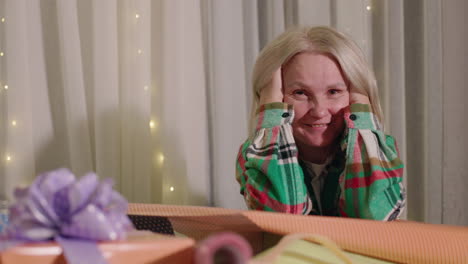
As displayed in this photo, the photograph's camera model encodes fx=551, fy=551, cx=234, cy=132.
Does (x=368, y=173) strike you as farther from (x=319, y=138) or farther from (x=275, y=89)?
(x=275, y=89)

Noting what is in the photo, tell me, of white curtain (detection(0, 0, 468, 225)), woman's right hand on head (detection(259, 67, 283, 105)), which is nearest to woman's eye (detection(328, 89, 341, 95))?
woman's right hand on head (detection(259, 67, 283, 105))

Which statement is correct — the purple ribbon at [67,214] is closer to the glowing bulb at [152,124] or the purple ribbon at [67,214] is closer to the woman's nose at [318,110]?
the woman's nose at [318,110]

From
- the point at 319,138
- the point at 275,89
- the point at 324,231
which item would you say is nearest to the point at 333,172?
the point at 319,138

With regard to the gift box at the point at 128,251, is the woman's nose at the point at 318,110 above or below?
above

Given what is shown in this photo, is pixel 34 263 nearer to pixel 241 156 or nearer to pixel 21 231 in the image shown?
pixel 21 231

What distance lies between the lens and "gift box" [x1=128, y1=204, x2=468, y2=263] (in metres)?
0.74

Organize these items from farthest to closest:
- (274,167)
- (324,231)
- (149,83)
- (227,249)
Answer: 1. (149,83)
2. (274,167)
3. (324,231)
4. (227,249)

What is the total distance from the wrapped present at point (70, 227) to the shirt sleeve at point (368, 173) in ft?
2.07

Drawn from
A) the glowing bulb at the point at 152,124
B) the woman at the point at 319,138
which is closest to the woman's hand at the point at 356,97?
the woman at the point at 319,138

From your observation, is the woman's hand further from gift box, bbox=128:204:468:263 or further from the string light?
the string light

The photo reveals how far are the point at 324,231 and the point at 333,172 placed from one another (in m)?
0.44

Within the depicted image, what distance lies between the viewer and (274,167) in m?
1.08

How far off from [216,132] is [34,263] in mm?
1005

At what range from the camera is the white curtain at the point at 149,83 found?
47.3 inches
